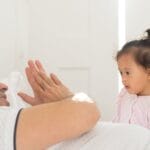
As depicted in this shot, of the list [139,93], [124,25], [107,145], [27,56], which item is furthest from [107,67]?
[107,145]

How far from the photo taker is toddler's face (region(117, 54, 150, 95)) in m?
1.54

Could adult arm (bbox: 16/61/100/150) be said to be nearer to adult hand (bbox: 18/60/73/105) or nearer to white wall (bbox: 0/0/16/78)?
adult hand (bbox: 18/60/73/105)

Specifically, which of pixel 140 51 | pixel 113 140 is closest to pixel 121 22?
pixel 140 51

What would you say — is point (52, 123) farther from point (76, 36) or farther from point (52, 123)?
point (76, 36)

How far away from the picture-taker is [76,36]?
8.41 ft

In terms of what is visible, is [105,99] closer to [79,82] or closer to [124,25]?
[79,82]

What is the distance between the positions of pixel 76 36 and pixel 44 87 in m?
1.50

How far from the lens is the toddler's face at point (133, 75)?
1.54 metres

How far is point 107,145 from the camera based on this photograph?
94 centimetres

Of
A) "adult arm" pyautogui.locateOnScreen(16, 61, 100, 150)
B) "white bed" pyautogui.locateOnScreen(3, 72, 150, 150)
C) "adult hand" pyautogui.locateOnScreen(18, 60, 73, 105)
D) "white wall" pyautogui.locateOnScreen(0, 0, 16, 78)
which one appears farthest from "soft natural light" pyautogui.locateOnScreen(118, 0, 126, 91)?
"adult arm" pyautogui.locateOnScreen(16, 61, 100, 150)

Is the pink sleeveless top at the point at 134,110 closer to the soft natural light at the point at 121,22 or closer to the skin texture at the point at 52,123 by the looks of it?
the skin texture at the point at 52,123

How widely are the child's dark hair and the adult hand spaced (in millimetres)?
502

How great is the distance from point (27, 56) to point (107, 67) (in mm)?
586

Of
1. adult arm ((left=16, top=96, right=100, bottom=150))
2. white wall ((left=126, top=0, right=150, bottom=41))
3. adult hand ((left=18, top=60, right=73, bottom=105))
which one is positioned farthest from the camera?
white wall ((left=126, top=0, right=150, bottom=41))
